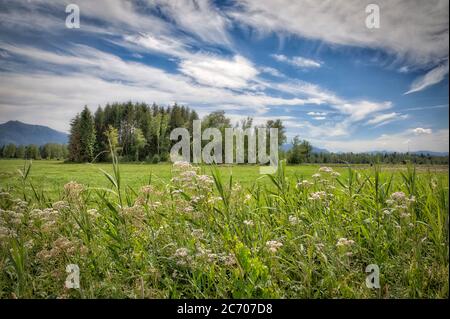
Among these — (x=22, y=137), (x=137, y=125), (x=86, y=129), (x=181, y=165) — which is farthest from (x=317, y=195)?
(x=22, y=137)

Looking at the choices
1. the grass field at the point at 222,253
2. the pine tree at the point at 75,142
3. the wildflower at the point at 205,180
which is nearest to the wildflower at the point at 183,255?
the grass field at the point at 222,253

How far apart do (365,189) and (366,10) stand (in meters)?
2.64

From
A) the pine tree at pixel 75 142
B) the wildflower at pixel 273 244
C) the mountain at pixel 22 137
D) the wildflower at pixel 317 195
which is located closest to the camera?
the wildflower at pixel 273 244

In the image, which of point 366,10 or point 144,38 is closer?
point 366,10

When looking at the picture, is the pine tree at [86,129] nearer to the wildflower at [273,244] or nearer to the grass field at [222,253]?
the grass field at [222,253]

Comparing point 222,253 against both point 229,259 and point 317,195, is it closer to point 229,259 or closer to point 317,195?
point 229,259

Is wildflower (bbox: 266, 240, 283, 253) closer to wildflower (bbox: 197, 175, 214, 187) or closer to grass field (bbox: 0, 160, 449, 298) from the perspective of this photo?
grass field (bbox: 0, 160, 449, 298)

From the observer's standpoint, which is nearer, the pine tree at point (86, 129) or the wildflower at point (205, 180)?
the wildflower at point (205, 180)

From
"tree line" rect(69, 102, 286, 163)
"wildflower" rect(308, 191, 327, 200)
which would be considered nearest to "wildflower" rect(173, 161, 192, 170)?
"wildflower" rect(308, 191, 327, 200)
